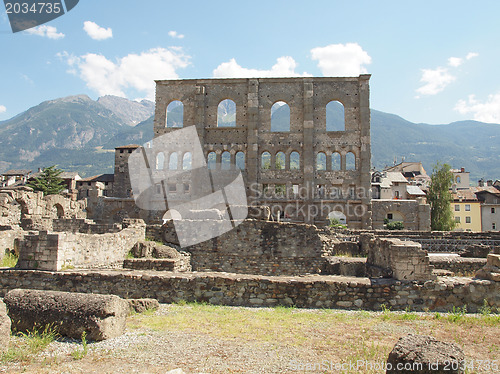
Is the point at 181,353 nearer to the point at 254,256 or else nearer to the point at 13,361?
the point at 13,361

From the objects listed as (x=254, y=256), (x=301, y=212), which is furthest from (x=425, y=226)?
Result: (x=254, y=256)

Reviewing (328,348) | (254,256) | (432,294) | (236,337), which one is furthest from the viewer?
(254,256)

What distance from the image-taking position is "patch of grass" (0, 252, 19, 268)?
11780mm

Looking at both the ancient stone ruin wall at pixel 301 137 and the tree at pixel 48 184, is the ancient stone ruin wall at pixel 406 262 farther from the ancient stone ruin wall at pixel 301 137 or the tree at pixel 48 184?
the tree at pixel 48 184

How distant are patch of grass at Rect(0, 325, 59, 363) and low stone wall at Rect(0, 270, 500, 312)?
279cm

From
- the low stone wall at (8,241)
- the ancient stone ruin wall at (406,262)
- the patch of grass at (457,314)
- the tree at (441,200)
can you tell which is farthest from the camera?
the tree at (441,200)

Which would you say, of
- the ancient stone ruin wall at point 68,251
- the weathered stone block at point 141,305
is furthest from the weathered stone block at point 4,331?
the ancient stone ruin wall at point 68,251

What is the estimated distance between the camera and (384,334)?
654cm

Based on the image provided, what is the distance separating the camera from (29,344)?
589cm

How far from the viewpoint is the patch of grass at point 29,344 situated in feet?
17.7

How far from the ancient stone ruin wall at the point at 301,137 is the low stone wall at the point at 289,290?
91.4ft

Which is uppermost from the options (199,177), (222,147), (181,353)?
(222,147)

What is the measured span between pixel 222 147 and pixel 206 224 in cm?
2295

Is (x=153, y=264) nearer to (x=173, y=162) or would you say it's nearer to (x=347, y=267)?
(x=347, y=267)
